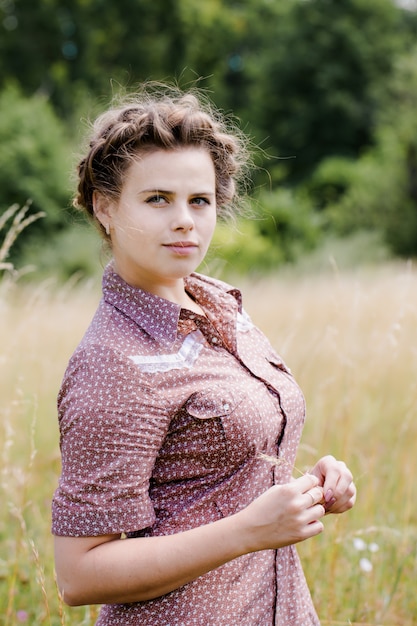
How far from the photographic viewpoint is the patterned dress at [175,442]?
1.21 m

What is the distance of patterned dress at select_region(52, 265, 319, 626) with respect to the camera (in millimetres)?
1210

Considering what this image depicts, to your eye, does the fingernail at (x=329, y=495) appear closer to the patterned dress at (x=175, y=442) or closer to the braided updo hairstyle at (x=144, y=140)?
the patterned dress at (x=175, y=442)

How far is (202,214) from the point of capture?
1.42 metres

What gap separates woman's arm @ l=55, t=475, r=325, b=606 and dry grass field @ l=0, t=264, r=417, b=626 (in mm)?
237

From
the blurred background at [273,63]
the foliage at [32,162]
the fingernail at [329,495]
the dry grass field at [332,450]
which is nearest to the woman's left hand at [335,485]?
the fingernail at [329,495]

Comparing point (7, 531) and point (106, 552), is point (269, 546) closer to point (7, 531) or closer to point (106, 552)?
point (106, 552)

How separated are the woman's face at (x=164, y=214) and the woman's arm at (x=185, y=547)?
0.46 meters

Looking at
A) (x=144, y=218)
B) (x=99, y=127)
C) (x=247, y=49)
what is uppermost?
(x=247, y=49)

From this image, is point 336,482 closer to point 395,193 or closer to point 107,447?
point 107,447

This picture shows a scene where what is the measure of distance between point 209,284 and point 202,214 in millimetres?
274

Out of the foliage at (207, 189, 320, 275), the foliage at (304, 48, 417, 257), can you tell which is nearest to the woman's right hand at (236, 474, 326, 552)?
the foliage at (207, 189, 320, 275)

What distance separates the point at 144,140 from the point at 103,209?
180mm

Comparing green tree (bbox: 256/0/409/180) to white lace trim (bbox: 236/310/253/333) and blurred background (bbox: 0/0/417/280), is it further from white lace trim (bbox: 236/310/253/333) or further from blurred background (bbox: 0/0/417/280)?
white lace trim (bbox: 236/310/253/333)

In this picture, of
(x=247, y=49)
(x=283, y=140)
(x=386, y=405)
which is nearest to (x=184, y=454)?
(x=386, y=405)
